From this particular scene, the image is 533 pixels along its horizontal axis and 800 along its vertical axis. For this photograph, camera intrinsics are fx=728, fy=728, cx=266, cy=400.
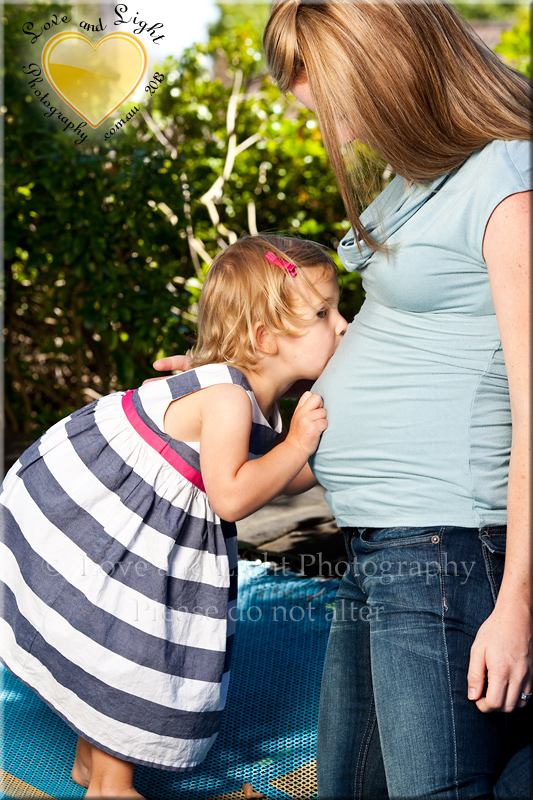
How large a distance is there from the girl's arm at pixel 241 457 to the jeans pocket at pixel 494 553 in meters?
0.41

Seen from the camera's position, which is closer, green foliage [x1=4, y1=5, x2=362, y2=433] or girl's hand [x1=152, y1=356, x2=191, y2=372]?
girl's hand [x1=152, y1=356, x2=191, y2=372]

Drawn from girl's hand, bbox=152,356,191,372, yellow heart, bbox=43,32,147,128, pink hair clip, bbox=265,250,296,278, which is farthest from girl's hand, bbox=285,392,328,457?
yellow heart, bbox=43,32,147,128

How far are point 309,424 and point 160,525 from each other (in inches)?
18.1

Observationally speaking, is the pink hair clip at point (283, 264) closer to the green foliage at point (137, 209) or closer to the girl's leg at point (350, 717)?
the girl's leg at point (350, 717)

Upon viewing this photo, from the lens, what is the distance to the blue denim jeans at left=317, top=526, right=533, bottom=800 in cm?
126

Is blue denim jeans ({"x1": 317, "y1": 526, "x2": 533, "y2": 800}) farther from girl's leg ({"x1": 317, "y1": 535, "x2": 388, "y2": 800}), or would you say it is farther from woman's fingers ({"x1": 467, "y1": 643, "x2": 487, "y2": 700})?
girl's leg ({"x1": 317, "y1": 535, "x2": 388, "y2": 800})

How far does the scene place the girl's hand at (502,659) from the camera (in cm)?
122

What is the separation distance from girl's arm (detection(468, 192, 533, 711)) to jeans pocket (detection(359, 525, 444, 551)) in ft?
0.49

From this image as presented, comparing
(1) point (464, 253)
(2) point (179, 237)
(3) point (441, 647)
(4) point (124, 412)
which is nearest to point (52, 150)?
(2) point (179, 237)

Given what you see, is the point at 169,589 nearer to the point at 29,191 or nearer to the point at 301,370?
the point at 301,370

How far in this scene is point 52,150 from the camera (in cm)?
400

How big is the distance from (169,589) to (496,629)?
0.81 metres

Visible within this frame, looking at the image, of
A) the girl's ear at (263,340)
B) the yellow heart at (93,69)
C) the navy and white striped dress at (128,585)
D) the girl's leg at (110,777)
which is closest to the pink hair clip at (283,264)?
the girl's ear at (263,340)

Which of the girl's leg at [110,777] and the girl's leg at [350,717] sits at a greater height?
the girl's leg at [350,717]
